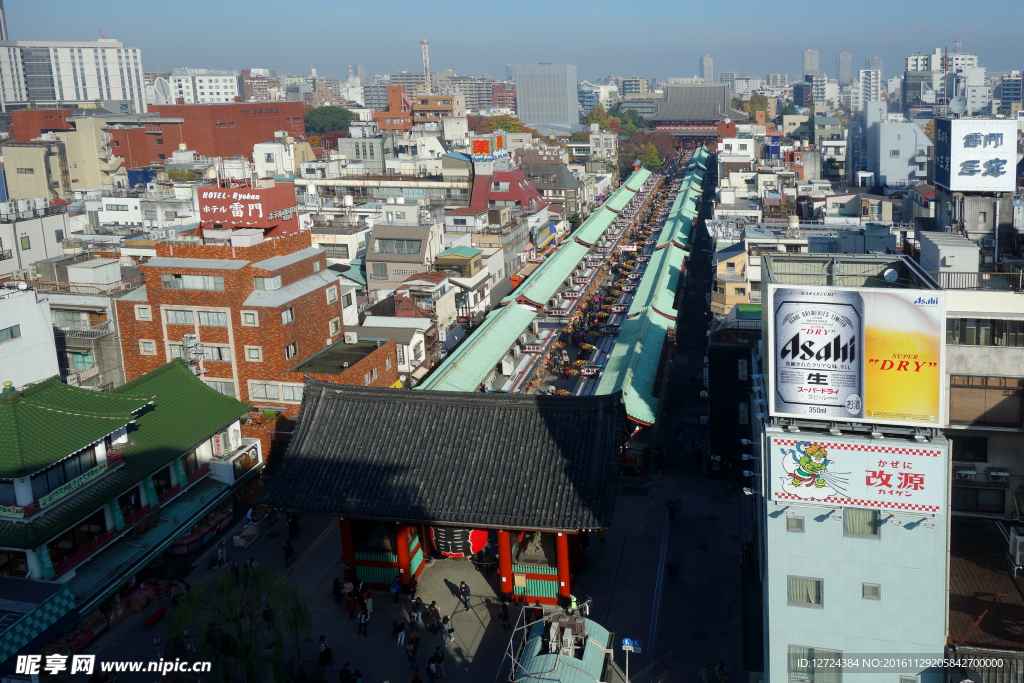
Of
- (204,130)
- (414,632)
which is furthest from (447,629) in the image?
(204,130)

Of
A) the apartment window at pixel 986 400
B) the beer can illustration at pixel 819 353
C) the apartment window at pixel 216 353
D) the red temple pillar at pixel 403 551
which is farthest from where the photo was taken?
the apartment window at pixel 216 353

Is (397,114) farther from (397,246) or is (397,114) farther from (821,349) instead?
(821,349)

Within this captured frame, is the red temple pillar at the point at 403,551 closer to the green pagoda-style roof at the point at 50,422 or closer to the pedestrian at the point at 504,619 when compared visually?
the pedestrian at the point at 504,619

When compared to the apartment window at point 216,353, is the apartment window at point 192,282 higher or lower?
higher

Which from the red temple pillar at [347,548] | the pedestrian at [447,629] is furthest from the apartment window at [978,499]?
the red temple pillar at [347,548]

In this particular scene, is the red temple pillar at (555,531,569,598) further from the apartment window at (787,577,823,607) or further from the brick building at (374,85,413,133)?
the brick building at (374,85,413,133)

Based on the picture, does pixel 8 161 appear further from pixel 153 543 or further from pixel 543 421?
pixel 543 421

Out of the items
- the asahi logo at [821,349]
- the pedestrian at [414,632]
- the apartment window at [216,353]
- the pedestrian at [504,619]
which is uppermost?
the asahi logo at [821,349]
